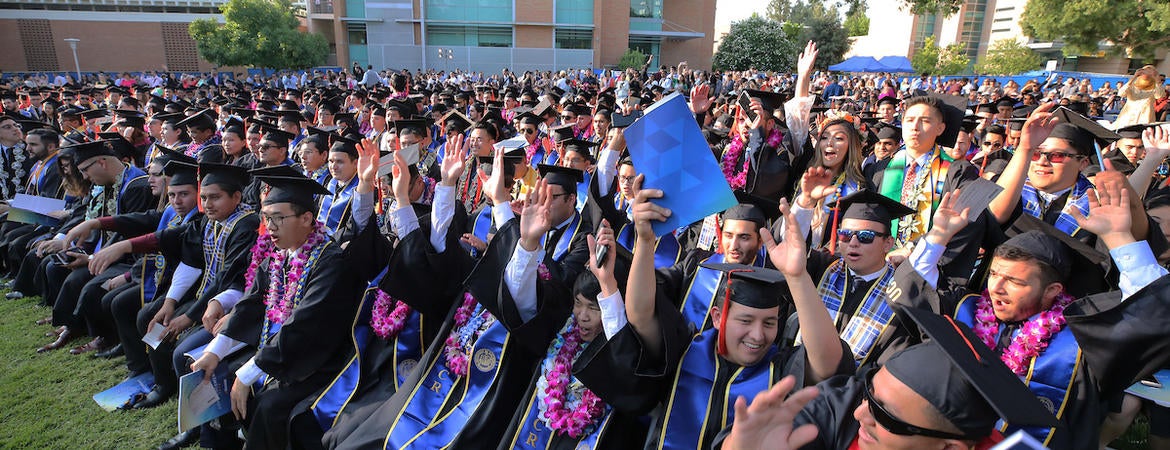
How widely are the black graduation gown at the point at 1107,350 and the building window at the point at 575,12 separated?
38.1 m

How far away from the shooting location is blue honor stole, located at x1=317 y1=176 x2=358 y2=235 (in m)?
5.09

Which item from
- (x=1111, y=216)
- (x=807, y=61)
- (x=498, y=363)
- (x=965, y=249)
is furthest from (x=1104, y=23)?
(x=498, y=363)

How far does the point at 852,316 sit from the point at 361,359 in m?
2.66

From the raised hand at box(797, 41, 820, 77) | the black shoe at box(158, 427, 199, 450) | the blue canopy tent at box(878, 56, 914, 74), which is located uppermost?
the blue canopy tent at box(878, 56, 914, 74)

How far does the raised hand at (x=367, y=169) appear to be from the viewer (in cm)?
360

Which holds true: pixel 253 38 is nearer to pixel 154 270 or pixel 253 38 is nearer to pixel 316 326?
pixel 154 270

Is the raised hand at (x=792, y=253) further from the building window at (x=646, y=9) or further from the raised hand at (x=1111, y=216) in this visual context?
the building window at (x=646, y=9)

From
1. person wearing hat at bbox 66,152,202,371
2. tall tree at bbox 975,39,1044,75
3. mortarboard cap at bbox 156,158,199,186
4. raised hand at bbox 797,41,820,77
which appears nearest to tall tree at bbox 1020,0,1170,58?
tall tree at bbox 975,39,1044,75

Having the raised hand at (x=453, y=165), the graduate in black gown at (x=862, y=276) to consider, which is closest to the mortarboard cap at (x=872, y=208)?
the graduate in black gown at (x=862, y=276)

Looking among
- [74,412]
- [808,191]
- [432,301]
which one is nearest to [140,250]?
[74,412]

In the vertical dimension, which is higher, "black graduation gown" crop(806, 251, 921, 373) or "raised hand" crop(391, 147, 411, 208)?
"raised hand" crop(391, 147, 411, 208)

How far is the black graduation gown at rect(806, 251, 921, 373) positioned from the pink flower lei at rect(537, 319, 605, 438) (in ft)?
3.66

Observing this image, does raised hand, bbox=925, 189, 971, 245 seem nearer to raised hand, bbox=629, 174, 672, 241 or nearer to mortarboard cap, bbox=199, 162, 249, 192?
raised hand, bbox=629, 174, 672, 241

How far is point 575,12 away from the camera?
3788 cm
